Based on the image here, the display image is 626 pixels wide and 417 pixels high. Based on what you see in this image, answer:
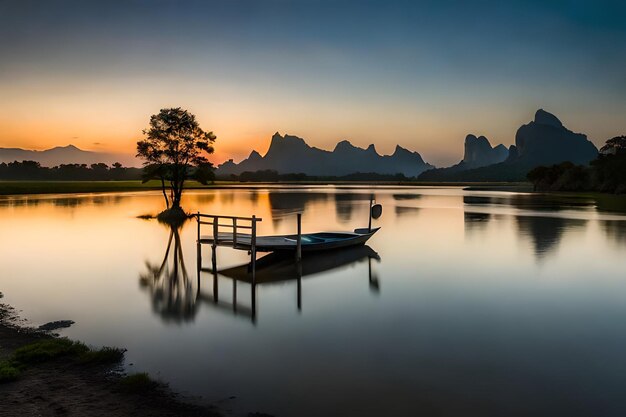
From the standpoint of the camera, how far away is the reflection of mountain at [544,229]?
28.1m

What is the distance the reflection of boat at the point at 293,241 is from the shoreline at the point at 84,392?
11913mm

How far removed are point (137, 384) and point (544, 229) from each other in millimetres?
35438

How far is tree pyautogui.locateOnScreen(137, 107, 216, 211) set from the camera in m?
44.7

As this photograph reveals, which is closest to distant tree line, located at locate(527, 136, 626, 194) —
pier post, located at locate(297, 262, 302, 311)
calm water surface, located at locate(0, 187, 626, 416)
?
calm water surface, located at locate(0, 187, 626, 416)

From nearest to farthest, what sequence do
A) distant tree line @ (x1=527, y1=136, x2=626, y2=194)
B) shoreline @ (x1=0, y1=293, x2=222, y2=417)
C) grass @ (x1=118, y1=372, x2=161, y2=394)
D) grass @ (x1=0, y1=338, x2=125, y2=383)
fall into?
shoreline @ (x1=0, y1=293, x2=222, y2=417) < grass @ (x1=118, y1=372, x2=161, y2=394) < grass @ (x1=0, y1=338, x2=125, y2=383) < distant tree line @ (x1=527, y1=136, x2=626, y2=194)

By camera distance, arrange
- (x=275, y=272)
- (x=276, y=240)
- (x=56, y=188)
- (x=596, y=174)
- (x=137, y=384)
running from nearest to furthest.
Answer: (x=137, y=384)
(x=275, y=272)
(x=276, y=240)
(x=596, y=174)
(x=56, y=188)

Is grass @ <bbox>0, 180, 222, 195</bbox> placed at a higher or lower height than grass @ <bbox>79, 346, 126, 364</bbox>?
higher

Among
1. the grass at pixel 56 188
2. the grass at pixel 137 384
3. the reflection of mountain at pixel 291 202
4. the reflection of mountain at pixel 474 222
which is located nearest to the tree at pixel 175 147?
the reflection of mountain at pixel 291 202

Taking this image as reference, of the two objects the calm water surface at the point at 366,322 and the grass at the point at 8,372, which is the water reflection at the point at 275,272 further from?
the grass at the point at 8,372

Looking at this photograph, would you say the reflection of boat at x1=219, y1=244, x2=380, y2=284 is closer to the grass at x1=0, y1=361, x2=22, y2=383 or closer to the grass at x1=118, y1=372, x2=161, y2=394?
the grass at x1=118, y1=372, x2=161, y2=394

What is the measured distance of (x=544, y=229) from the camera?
35938mm

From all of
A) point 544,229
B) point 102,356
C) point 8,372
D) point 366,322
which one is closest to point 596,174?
point 544,229

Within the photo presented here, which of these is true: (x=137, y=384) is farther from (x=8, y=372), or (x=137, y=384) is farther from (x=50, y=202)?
(x=50, y=202)

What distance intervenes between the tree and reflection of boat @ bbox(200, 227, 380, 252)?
23.7 m
